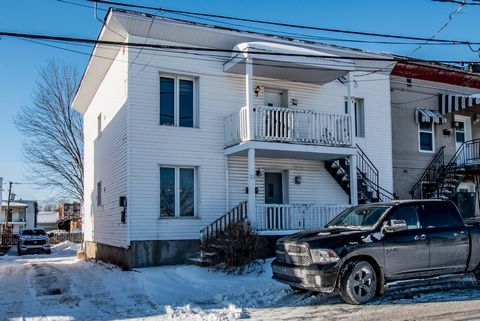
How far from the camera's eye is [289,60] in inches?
627

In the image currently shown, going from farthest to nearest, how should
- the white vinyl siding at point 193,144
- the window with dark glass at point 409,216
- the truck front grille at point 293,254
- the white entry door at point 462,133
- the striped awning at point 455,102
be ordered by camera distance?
the white entry door at point 462,133 < the striped awning at point 455,102 < the white vinyl siding at point 193,144 < the window with dark glass at point 409,216 < the truck front grille at point 293,254

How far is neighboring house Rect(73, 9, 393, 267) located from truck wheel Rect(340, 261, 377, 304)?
6044mm

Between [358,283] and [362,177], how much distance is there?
1013cm

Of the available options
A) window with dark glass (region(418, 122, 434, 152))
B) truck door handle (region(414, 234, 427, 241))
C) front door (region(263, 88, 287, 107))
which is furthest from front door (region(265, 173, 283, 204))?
truck door handle (region(414, 234, 427, 241))

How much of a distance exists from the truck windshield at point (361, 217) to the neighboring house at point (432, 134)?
1080cm

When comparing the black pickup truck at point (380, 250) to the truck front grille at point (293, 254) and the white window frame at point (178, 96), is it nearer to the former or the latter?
the truck front grille at point (293, 254)

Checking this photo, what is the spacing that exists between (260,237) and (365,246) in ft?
17.1

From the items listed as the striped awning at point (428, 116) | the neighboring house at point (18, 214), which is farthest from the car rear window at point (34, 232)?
the neighboring house at point (18, 214)

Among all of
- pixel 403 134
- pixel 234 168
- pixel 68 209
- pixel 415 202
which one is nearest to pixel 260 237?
pixel 234 168

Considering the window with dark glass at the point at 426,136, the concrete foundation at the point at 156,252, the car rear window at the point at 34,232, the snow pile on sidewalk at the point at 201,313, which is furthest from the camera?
the car rear window at the point at 34,232

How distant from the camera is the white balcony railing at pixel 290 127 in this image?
51.0 feet

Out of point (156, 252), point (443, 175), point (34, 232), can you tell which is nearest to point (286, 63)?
point (156, 252)

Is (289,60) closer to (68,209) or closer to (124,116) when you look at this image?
(124,116)

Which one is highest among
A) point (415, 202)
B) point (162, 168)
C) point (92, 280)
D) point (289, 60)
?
point (289, 60)
